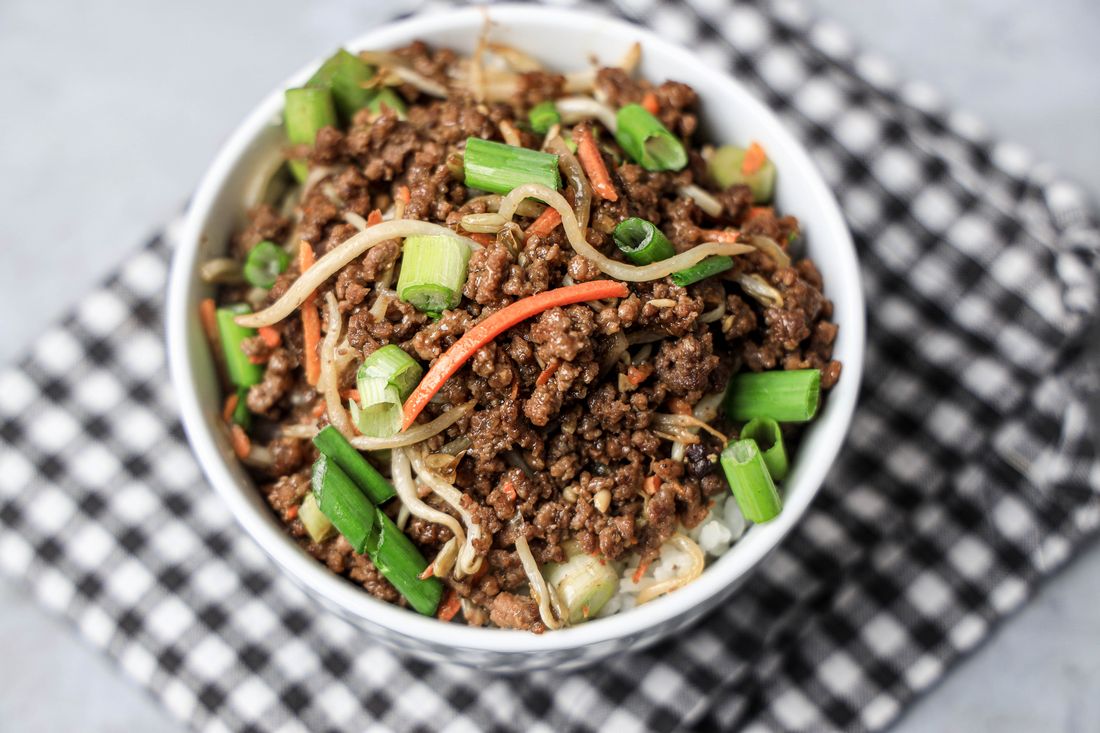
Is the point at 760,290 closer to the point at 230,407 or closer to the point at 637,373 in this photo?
the point at 637,373

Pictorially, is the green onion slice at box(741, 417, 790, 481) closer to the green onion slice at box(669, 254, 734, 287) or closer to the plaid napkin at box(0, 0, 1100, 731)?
the green onion slice at box(669, 254, 734, 287)

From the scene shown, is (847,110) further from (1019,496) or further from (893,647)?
(893,647)

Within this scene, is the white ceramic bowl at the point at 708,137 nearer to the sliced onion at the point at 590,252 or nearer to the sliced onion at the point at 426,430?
the sliced onion at the point at 426,430

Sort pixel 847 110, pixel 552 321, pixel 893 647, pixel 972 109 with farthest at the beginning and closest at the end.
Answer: pixel 972 109 < pixel 847 110 < pixel 893 647 < pixel 552 321

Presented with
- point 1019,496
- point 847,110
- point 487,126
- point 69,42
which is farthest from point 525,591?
point 69,42

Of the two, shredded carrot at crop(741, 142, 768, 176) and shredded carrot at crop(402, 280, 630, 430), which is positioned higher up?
shredded carrot at crop(402, 280, 630, 430)

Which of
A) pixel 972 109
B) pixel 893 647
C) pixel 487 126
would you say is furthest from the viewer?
pixel 972 109

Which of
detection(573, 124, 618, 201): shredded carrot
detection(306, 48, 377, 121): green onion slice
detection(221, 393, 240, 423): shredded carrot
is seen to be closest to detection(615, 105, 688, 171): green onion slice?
detection(573, 124, 618, 201): shredded carrot
